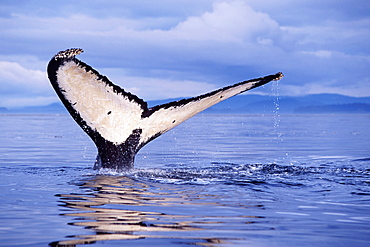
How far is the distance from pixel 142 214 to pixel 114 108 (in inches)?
75.5

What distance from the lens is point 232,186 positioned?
7125 millimetres

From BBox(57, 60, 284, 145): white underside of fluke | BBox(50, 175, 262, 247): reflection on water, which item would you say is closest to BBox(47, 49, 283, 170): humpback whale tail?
BBox(57, 60, 284, 145): white underside of fluke

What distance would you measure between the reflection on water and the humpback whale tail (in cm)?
58

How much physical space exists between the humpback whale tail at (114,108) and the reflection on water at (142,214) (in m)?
0.58

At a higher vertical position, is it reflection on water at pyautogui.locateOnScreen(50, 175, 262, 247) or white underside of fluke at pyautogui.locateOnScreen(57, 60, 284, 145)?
white underside of fluke at pyautogui.locateOnScreen(57, 60, 284, 145)

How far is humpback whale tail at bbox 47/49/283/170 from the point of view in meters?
6.12

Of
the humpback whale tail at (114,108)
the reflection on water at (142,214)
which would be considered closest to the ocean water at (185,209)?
the reflection on water at (142,214)

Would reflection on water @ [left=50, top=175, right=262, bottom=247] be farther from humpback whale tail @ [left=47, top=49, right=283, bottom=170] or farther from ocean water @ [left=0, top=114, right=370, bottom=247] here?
humpback whale tail @ [left=47, top=49, right=283, bottom=170]

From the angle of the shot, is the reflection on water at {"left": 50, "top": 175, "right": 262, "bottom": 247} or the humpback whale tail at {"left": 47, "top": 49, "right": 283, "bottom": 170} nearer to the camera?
the reflection on water at {"left": 50, "top": 175, "right": 262, "bottom": 247}

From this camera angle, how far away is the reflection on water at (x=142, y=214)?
4234mm

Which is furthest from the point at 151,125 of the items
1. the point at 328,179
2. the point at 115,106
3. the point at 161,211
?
the point at 328,179

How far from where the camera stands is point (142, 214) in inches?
202

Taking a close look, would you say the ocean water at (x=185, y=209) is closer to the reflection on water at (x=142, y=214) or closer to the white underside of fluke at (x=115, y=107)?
the reflection on water at (x=142, y=214)

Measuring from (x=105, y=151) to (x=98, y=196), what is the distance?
1134mm
